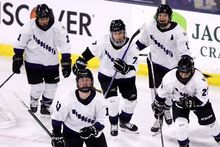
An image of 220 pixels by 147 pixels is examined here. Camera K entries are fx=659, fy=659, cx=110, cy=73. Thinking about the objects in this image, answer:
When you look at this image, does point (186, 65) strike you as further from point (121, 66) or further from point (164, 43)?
point (164, 43)

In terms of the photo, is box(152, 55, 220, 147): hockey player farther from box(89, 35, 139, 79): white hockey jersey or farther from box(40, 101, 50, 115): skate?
box(40, 101, 50, 115): skate

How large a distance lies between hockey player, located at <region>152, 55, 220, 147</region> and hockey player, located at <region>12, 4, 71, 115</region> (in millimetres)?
983

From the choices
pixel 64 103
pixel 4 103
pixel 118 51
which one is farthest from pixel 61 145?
pixel 4 103

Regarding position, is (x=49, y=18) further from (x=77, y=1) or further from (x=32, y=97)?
(x=77, y=1)

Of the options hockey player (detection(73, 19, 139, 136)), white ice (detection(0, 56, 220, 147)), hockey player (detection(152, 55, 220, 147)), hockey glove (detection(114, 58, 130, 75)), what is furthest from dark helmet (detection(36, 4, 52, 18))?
hockey player (detection(152, 55, 220, 147))

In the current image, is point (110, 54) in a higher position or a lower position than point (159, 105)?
higher

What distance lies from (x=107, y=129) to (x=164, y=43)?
2.96 ft

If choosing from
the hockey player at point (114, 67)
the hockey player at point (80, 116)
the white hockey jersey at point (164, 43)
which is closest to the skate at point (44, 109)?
the hockey player at point (114, 67)

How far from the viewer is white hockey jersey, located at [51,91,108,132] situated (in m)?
4.34

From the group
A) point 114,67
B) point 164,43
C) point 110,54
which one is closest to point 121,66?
point 114,67

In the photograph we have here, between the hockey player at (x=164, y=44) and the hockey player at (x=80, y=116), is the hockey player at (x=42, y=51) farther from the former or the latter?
the hockey player at (x=80, y=116)

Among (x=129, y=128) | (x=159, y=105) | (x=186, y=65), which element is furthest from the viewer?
(x=129, y=128)

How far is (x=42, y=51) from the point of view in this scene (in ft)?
18.5

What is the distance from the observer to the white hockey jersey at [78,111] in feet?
14.3
